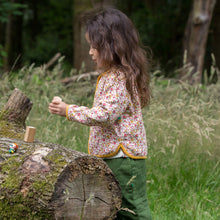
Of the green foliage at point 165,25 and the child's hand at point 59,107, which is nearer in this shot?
the child's hand at point 59,107

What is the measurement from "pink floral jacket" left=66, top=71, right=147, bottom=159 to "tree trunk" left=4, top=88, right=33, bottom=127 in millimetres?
713

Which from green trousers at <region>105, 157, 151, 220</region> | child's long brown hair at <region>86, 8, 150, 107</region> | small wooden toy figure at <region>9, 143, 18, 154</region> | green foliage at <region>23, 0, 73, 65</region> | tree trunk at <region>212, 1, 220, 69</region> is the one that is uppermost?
child's long brown hair at <region>86, 8, 150, 107</region>

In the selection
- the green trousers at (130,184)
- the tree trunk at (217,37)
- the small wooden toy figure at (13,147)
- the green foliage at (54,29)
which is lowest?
the green foliage at (54,29)

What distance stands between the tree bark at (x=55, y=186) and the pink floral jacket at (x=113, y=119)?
0.26 m

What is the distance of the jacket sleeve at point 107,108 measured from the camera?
220 cm

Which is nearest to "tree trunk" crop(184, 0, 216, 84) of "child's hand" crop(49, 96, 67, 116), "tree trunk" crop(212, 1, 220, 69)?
"tree trunk" crop(212, 1, 220, 69)

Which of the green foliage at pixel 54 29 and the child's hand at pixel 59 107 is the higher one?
the child's hand at pixel 59 107

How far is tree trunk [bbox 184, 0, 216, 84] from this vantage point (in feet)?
20.9

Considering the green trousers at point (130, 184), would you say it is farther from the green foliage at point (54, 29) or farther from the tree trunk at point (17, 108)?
the green foliage at point (54, 29)

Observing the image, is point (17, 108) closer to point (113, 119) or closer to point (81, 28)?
point (113, 119)

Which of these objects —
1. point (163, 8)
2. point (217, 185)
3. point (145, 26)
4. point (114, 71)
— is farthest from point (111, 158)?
point (163, 8)

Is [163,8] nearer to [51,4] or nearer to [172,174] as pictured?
[51,4]

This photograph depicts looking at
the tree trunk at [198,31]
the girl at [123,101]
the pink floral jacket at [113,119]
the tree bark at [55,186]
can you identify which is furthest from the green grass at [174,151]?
the tree trunk at [198,31]

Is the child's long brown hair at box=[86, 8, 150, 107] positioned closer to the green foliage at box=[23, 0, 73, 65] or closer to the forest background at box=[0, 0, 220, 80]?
the forest background at box=[0, 0, 220, 80]
